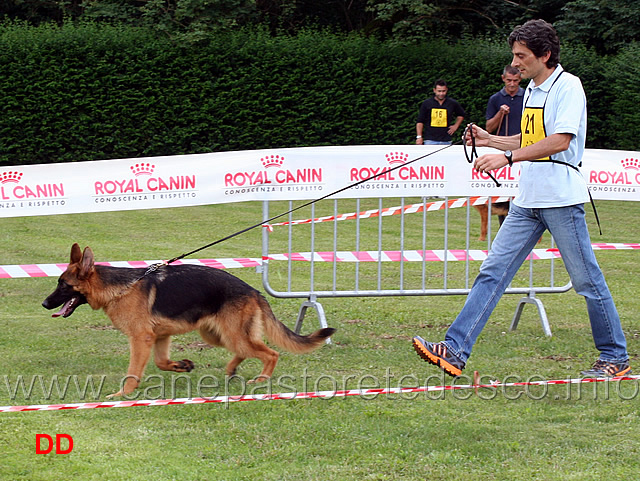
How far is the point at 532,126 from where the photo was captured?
536cm

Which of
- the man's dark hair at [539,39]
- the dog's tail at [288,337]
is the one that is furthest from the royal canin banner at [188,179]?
the man's dark hair at [539,39]

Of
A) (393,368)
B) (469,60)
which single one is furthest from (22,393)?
(469,60)

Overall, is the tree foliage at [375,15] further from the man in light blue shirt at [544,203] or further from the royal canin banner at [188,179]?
the man in light blue shirt at [544,203]

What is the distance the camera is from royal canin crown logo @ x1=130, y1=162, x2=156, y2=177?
6637 millimetres

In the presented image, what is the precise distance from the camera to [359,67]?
21969 mm

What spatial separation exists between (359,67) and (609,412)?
17.9 meters

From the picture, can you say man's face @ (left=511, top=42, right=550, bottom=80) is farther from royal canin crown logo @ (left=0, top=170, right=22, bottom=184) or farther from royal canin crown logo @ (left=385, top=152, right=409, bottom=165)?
royal canin crown logo @ (left=0, top=170, right=22, bottom=184)

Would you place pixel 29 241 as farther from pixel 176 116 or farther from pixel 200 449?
pixel 176 116

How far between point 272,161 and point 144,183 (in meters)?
0.98

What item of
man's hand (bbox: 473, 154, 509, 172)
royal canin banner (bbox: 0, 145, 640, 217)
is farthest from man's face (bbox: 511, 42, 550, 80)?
royal canin banner (bbox: 0, 145, 640, 217)

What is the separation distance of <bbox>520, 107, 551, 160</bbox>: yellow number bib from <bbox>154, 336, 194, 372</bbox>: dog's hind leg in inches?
103

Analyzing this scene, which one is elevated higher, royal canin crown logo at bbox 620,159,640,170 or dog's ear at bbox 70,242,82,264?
royal canin crown logo at bbox 620,159,640,170

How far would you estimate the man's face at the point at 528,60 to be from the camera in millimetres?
5273

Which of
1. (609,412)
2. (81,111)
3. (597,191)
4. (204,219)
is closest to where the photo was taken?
(609,412)
